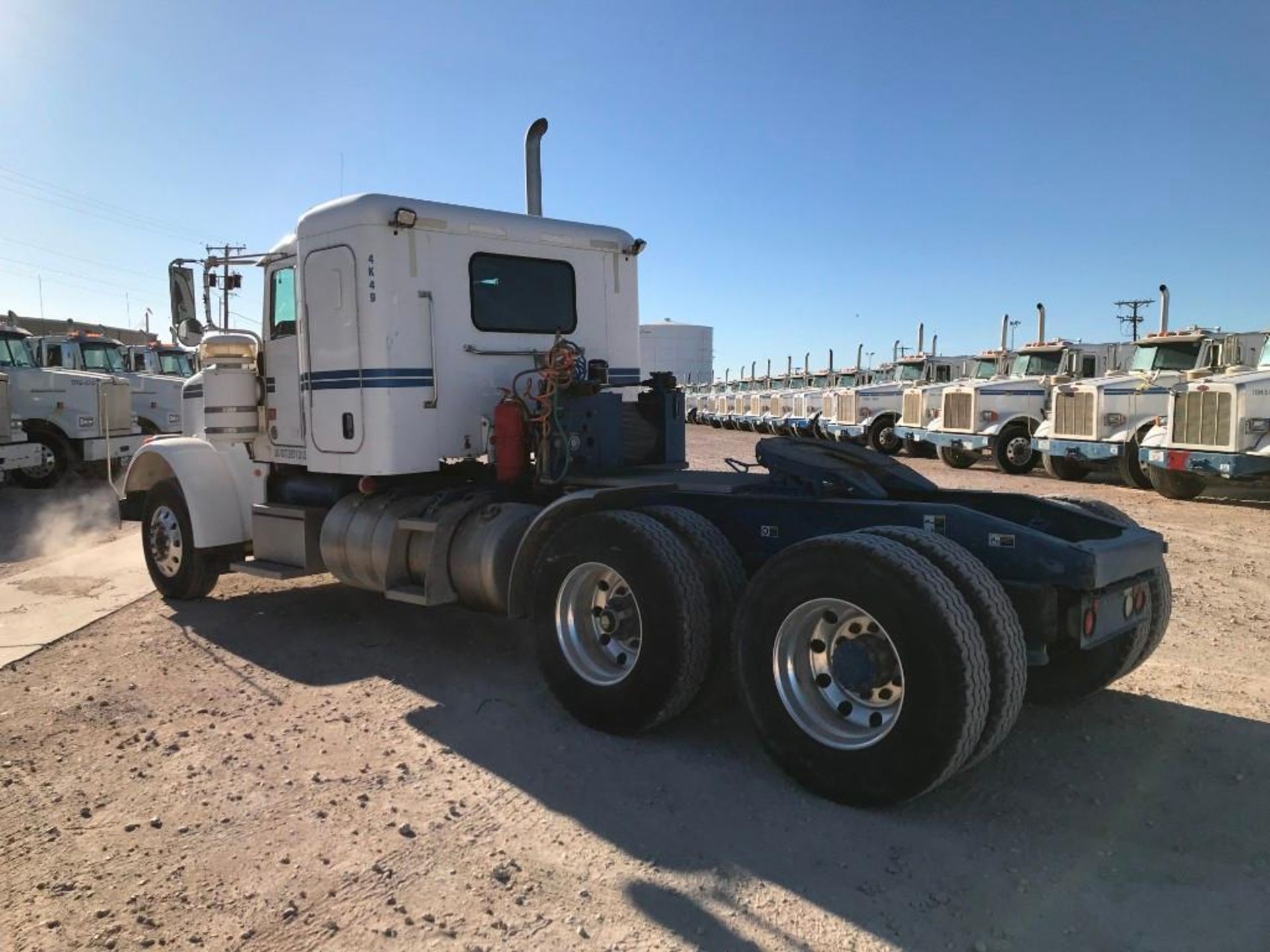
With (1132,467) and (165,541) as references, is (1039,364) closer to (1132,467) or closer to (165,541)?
(1132,467)

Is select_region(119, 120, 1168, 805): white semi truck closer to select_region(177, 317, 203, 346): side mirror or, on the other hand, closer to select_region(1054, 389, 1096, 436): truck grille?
select_region(177, 317, 203, 346): side mirror

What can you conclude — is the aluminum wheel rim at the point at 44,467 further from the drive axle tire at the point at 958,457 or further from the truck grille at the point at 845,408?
the truck grille at the point at 845,408

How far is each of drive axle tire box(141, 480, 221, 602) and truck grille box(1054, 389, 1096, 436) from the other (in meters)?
14.5

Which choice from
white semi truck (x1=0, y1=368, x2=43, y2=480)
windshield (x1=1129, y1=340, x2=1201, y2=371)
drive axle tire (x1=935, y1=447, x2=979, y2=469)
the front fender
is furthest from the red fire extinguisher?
drive axle tire (x1=935, y1=447, x2=979, y2=469)

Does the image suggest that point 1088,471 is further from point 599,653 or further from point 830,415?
point 599,653

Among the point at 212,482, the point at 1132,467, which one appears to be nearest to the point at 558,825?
the point at 212,482

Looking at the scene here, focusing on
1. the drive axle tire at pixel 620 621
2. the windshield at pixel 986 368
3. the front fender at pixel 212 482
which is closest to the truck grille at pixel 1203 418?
the windshield at pixel 986 368

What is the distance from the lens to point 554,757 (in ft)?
14.5

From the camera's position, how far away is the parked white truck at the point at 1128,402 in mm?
15305

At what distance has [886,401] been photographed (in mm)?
25031

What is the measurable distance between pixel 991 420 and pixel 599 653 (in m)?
16.5

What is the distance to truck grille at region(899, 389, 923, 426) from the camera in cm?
2214

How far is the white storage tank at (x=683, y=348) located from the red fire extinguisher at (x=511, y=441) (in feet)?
191

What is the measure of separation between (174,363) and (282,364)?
1571 cm
